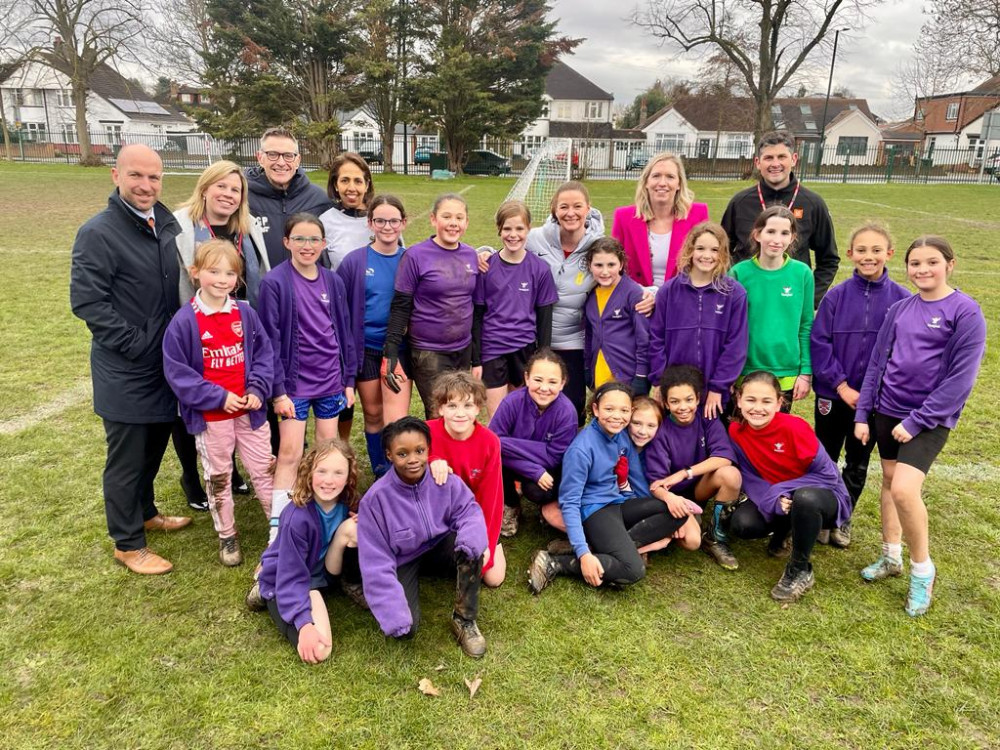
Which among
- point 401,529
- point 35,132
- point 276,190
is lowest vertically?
point 401,529

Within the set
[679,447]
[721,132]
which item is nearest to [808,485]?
[679,447]

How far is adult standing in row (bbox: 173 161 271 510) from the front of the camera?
3.28 m

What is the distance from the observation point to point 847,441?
12.6 ft

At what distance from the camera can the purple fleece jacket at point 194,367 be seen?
309 centimetres

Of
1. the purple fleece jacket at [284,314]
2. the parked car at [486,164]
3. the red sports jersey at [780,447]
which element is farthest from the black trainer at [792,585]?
the parked car at [486,164]

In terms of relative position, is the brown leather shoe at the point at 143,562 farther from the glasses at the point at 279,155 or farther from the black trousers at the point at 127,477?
the glasses at the point at 279,155

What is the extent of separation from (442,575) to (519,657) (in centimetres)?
64

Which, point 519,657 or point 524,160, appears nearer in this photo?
point 519,657

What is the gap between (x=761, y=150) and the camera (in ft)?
14.2

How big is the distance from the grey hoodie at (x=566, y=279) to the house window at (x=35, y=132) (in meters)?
49.9

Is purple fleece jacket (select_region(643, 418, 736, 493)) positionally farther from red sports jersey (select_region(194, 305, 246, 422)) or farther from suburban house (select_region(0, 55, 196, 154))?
suburban house (select_region(0, 55, 196, 154))

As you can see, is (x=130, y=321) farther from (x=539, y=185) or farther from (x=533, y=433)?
(x=539, y=185)

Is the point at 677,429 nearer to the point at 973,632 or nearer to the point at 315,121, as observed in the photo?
the point at 973,632

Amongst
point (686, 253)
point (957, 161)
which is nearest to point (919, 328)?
point (686, 253)
